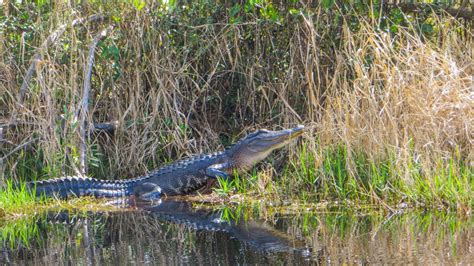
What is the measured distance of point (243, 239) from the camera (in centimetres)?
631

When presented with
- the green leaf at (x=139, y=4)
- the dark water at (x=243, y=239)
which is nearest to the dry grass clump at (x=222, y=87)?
the green leaf at (x=139, y=4)

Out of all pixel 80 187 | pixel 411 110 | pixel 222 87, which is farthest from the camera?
pixel 222 87

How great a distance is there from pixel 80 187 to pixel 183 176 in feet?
3.70

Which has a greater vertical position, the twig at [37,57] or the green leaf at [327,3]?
the green leaf at [327,3]

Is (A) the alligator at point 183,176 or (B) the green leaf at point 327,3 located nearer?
(A) the alligator at point 183,176

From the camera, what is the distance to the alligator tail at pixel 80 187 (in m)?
8.42

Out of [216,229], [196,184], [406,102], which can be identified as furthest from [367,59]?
[216,229]

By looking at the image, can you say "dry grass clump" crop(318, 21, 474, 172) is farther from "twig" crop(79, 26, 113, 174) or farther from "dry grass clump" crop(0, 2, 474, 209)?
"twig" crop(79, 26, 113, 174)

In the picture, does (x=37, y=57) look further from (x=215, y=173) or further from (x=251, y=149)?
(x=251, y=149)

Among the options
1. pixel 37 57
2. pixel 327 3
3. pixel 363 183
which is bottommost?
pixel 363 183

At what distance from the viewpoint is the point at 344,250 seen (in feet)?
18.9

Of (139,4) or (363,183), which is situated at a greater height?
(139,4)

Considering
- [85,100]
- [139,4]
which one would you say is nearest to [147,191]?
[85,100]

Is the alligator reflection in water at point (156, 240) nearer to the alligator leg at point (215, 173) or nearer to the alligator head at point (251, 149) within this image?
the alligator leg at point (215, 173)
